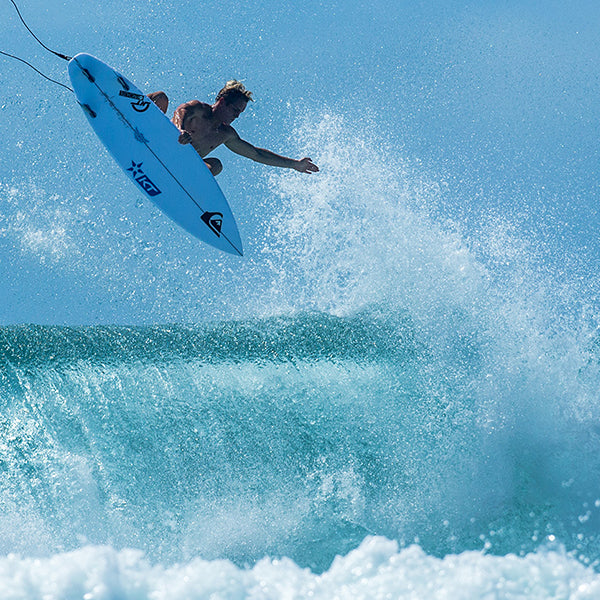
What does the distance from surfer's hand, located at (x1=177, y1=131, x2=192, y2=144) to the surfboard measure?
0.32 ft

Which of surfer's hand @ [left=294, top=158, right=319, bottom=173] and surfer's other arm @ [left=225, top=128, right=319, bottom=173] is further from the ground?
surfer's other arm @ [left=225, top=128, right=319, bottom=173]

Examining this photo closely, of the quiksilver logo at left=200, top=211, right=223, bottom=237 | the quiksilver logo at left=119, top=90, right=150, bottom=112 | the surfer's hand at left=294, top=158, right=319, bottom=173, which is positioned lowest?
the quiksilver logo at left=200, top=211, right=223, bottom=237

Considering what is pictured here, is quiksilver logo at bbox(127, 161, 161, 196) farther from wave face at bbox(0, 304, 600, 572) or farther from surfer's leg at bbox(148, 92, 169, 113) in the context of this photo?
wave face at bbox(0, 304, 600, 572)

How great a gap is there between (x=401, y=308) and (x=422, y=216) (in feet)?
4.97

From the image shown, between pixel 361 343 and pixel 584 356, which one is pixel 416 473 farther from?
pixel 584 356

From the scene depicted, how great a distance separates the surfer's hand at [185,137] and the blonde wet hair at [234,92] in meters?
0.47

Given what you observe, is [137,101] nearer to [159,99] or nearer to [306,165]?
[159,99]

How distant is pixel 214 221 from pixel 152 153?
0.91m

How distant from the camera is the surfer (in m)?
6.12

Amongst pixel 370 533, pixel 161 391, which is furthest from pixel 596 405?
pixel 161 391

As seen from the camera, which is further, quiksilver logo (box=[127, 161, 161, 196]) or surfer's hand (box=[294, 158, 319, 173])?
quiksilver logo (box=[127, 161, 161, 196])

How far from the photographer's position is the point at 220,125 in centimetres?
633

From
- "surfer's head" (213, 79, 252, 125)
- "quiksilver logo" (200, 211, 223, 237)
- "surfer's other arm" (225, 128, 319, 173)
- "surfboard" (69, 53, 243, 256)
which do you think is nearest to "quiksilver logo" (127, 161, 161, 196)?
"surfboard" (69, 53, 243, 256)

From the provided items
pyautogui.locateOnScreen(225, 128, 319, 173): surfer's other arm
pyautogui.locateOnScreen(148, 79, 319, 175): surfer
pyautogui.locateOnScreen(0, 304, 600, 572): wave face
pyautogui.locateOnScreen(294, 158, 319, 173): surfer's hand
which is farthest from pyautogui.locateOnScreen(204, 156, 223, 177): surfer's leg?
pyautogui.locateOnScreen(0, 304, 600, 572): wave face
